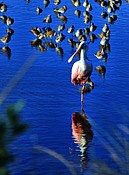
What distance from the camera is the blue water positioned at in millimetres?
10820

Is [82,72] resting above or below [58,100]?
above

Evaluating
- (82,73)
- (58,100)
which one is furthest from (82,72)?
(58,100)

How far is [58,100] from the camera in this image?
45.3 feet

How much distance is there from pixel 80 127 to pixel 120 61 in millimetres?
4050

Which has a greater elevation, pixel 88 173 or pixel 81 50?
pixel 81 50

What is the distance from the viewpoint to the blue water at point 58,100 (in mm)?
10820

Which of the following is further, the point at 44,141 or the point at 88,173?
the point at 44,141

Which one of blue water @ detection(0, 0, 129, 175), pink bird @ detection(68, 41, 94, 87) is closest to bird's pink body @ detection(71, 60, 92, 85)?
pink bird @ detection(68, 41, 94, 87)

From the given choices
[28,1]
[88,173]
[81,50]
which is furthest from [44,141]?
[28,1]

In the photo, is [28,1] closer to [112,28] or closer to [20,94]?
[112,28]

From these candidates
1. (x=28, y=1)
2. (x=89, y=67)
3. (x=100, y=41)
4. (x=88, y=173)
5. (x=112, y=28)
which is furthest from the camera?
(x=28, y=1)

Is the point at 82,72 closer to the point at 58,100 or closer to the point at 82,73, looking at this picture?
the point at 82,73

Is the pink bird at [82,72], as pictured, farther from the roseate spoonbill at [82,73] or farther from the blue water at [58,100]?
the blue water at [58,100]

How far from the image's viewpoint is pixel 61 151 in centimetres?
1143
